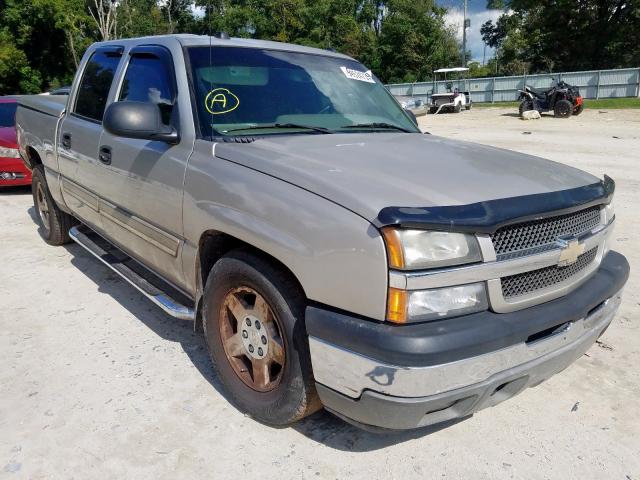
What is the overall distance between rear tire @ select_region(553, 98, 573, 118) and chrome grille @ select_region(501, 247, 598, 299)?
2182cm

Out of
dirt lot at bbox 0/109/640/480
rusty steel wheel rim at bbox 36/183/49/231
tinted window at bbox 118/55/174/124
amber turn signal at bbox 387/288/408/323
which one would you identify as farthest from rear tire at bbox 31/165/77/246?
amber turn signal at bbox 387/288/408/323

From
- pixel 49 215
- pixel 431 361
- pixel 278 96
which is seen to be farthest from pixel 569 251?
pixel 49 215

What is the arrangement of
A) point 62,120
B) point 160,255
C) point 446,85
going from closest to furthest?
1. point 160,255
2. point 62,120
3. point 446,85

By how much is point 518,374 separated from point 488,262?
0.49m

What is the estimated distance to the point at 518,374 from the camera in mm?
2221

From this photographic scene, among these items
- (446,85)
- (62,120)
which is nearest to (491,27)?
(446,85)

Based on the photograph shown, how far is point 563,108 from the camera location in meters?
22.0

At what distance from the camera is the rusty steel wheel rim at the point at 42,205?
567 cm

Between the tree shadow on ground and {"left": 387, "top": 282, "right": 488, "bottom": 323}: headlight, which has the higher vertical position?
{"left": 387, "top": 282, "right": 488, "bottom": 323}: headlight

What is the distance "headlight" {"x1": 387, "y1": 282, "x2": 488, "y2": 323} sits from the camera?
204cm

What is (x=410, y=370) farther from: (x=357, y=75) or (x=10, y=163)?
(x=10, y=163)

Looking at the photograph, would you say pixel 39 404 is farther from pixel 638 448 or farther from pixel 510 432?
pixel 638 448

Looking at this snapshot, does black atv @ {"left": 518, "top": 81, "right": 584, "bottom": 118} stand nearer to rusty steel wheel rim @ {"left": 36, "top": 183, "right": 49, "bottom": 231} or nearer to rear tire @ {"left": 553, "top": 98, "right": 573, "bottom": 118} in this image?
rear tire @ {"left": 553, "top": 98, "right": 573, "bottom": 118}

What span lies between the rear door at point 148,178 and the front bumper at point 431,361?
1292mm
